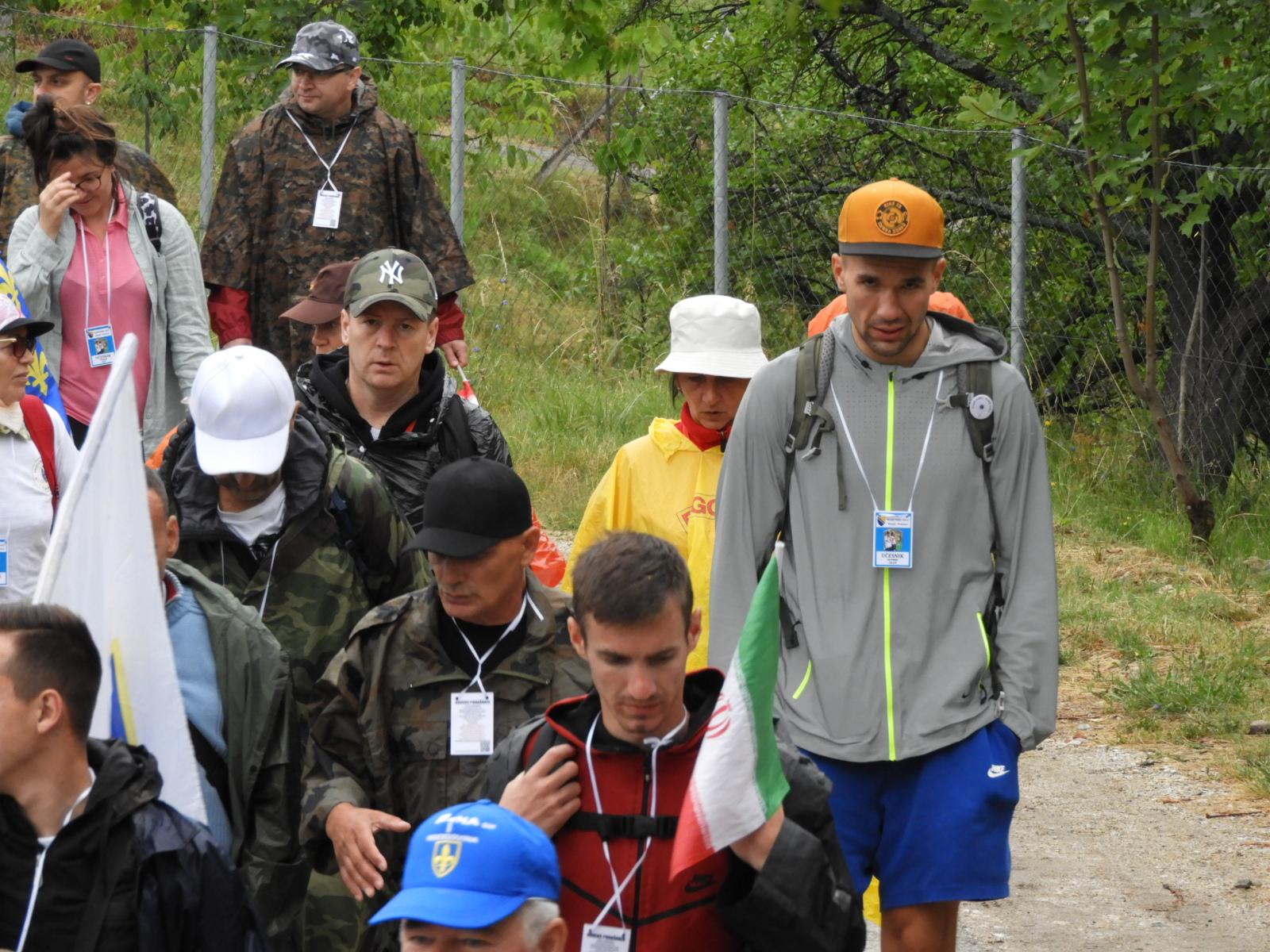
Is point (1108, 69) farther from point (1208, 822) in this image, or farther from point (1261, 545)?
point (1208, 822)

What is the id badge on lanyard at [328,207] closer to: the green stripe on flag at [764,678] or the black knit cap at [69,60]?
the black knit cap at [69,60]

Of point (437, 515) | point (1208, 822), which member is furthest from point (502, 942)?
point (1208, 822)

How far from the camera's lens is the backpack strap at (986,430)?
4.27 meters

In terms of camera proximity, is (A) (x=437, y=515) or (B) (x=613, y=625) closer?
(B) (x=613, y=625)

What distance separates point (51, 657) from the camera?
327 cm

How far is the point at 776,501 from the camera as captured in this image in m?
4.39

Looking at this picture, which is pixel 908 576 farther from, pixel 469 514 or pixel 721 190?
pixel 721 190

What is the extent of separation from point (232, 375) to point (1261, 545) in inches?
274

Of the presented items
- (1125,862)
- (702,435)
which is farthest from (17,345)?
(1125,862)

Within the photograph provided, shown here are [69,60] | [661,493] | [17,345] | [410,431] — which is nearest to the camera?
[17,345]

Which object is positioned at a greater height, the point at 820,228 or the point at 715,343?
the point at 820,228

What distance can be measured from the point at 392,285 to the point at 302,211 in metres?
2.37

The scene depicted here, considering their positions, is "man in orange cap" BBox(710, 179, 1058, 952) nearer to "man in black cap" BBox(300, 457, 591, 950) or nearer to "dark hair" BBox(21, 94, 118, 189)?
"man in black cap" BBox(300, 457, 591, 950)

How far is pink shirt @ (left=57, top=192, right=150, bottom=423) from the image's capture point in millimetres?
6715
